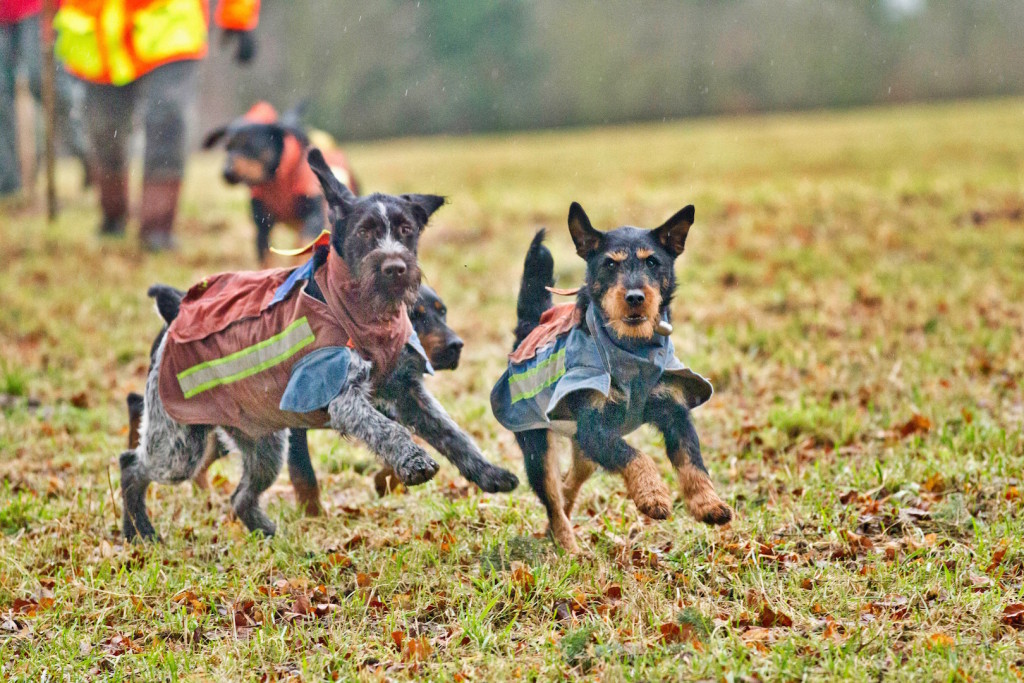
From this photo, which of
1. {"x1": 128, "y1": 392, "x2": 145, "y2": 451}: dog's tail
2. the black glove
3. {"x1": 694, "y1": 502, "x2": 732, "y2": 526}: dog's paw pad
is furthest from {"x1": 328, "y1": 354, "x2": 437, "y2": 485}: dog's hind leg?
the black glove

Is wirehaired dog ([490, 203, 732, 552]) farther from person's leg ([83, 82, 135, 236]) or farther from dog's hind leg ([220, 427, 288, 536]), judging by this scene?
person's leg ([83, 82, 135, 236])

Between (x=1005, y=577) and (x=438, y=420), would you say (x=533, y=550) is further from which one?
(x=1005, y=577)

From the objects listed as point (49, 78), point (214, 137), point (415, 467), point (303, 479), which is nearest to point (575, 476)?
point (415, 467)

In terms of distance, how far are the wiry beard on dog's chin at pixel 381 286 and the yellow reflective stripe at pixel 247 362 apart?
28 cm

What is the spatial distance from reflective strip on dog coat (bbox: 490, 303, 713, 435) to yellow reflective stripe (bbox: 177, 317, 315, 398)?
917mm

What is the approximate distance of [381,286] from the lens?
14.9 ft

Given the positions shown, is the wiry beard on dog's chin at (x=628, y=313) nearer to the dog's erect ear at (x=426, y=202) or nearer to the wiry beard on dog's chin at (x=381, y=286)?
the wiry beard on dog's chin at (x=381, y=286)

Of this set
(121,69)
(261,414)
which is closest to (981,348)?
(261,414)

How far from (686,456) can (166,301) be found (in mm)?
2614

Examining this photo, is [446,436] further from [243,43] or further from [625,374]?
[243,43]

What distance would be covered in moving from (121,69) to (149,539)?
23.3 feet

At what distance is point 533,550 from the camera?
187 inches

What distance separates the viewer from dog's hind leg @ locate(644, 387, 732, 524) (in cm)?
407

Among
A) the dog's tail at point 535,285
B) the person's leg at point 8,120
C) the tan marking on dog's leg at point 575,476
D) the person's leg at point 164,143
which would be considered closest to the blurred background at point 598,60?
the person's leg at point 8,120
